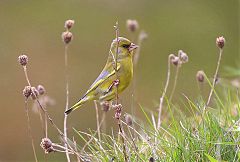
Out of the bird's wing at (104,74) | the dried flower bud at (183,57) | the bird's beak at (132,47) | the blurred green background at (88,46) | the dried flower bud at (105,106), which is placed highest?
the bird's beak at (132,47)

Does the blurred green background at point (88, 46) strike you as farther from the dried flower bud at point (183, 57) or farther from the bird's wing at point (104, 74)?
the dried flower bud at point (183, 57)

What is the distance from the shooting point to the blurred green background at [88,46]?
7.26m

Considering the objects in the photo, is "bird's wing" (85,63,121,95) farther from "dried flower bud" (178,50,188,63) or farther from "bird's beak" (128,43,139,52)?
"dried flower bud" (178,50,188,63)

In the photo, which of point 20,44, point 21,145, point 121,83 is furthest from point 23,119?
point 121,83

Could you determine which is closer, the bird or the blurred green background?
the bird

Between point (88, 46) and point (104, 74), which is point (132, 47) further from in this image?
point (88, 46)

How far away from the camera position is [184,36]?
29.1ft

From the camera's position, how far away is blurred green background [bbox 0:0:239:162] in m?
7.26

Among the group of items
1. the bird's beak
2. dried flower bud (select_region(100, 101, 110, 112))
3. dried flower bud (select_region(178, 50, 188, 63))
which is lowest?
dried flower bud (select_region(100, 101, 110, 112))

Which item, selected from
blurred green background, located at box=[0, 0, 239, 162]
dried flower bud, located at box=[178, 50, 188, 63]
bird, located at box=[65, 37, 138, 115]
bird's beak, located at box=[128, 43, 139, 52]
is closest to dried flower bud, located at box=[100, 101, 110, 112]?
bird, located at box=[65, 37, 138, 115]

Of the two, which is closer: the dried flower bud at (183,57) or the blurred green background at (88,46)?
the dried flower bud at (183,57)

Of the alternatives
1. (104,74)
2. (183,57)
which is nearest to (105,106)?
(104,74)

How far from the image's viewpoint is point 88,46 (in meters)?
8.66

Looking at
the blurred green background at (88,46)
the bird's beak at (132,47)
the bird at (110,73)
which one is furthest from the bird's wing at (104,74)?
the blurred green background at (88,46)
